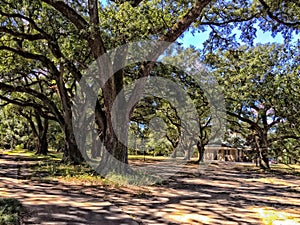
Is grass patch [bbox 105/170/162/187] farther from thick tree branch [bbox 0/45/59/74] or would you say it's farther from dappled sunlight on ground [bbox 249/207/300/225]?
thick tree branch [bbox 0/45/59/74]

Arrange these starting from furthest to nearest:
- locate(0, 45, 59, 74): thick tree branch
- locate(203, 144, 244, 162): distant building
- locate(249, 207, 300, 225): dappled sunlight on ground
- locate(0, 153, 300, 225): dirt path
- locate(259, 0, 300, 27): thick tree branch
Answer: locate(203, 144, 244, 162): distant building
locate(0, 45, 59, 74): thick tree branch
locate(259, 0, 300, 27): thick tree branch
locate(249, 207, 300, 225): dappled sunlight on ground
locate(0, 153, 300, 225): dirt path

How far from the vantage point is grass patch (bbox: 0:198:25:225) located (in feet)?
11.0

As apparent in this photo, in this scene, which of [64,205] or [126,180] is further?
[126,180]

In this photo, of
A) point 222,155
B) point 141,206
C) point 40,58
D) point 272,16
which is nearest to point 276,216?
point 141,206

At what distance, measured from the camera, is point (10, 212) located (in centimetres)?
373

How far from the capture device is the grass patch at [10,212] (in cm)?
334

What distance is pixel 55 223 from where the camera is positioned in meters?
3.71

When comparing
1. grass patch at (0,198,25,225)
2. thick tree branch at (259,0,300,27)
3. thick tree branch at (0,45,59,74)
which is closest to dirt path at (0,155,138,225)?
grass patch at (0,198,25,225)

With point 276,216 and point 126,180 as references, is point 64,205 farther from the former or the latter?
point 276,216

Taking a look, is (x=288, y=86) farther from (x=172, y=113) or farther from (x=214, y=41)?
(x=172, y=113)

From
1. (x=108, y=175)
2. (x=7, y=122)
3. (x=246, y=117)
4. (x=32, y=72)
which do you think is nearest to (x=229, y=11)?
(x=108, y=175)

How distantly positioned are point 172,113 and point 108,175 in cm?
1308

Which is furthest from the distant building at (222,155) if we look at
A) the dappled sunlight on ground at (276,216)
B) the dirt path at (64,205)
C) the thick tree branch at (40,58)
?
the dirt path at (64,205)

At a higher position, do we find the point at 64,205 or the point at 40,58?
the point at 40,58
